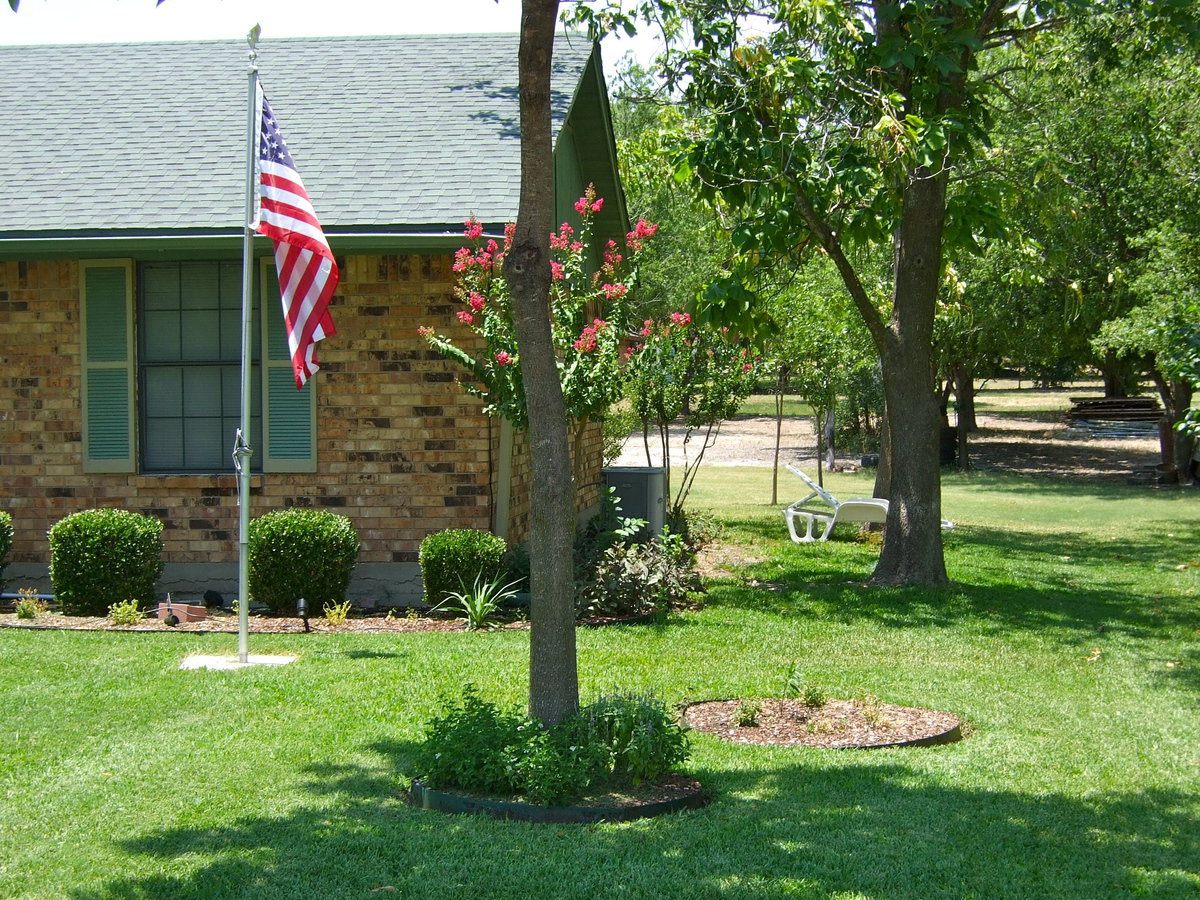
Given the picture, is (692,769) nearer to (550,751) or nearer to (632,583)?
(550,751)

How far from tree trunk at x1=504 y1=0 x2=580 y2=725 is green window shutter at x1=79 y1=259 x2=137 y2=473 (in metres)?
6.40

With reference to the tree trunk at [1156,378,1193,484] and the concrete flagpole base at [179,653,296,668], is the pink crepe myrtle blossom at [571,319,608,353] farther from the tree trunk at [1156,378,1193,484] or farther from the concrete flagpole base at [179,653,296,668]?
the tree trunk at [1156,378,1193,484]

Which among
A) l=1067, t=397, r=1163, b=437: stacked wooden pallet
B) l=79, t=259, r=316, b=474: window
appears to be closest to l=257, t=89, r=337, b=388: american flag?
l=79, t=259, r=316, b=474: window

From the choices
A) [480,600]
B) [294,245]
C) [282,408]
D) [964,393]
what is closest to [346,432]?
[282,408]

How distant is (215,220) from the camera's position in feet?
33.7

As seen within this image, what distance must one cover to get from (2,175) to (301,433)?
3.78 meters

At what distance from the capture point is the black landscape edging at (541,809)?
5.12 metres

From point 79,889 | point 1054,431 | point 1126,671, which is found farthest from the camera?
point 1054,431

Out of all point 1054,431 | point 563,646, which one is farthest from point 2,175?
point 1054,431

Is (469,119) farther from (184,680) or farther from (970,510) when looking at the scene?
(970,510)

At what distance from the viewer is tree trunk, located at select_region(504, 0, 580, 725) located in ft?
18.4

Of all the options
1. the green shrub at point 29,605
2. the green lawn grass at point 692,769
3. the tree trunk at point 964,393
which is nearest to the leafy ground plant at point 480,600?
the green lawn grass at point 692,769

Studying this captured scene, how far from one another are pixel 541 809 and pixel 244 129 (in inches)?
346

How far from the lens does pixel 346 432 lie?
10695mm
